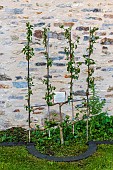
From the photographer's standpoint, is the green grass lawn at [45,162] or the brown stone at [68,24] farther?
the brown stone at [68,24]

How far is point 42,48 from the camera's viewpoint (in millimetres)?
7395

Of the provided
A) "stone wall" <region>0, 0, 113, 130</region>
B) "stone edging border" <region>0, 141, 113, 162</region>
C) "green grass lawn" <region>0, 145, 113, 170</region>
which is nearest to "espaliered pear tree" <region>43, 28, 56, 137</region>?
"stone wall" <region>0, 0, 113, 130</region>

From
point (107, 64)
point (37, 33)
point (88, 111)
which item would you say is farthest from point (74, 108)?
point (37, 33)

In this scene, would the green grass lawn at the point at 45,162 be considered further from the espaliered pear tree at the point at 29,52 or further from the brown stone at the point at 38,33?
the brown stone at the point at 38,33

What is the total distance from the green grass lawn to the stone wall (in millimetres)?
896

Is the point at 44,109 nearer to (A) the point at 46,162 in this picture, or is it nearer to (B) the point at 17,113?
(B) the point at 17,113

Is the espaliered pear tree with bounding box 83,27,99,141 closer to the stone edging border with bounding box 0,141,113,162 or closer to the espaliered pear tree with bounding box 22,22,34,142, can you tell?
the stone edging border with bounding box 0,141,113,162

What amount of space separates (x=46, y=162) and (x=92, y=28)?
7.21 feet

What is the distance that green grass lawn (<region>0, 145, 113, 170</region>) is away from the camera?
650 centimetres

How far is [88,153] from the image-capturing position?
6.89 m

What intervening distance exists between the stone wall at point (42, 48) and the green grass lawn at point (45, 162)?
896 mm

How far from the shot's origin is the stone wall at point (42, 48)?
23.9 feet

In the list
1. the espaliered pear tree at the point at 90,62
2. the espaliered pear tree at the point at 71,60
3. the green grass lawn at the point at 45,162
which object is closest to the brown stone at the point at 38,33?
the espaliered pear tree at the point at 71,60

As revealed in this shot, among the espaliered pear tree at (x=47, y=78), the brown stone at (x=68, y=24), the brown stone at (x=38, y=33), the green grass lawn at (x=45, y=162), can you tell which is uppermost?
the brown stone at (x=68, y=24)
